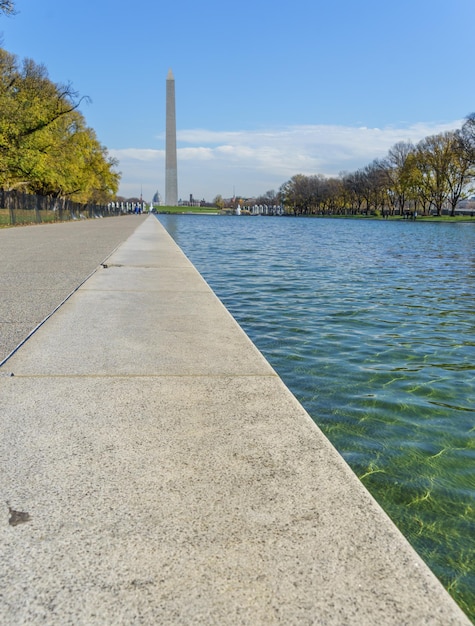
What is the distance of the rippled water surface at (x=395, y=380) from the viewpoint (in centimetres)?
324

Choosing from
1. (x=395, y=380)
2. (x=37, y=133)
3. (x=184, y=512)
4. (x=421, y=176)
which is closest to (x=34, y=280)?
(x=395, y=380)

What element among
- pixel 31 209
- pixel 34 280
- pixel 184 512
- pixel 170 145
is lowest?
pixel 184 512

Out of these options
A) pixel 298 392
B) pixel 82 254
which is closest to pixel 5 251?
pixel 82 254

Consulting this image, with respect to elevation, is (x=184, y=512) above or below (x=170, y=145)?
below

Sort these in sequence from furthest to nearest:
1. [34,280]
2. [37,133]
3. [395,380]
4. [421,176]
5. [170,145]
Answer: [170,145] < [421,176] < [37,133] < [34,280] < [395,380]

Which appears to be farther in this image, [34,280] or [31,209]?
[31,209]

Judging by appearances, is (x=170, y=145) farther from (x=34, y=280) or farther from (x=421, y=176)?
(x=34, y=280)

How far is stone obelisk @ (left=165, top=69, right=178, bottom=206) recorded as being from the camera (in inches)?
3664

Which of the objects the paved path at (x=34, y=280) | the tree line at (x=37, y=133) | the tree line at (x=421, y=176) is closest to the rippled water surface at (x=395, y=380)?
the paved path at (x=34, y=280)

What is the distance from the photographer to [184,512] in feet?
7.47

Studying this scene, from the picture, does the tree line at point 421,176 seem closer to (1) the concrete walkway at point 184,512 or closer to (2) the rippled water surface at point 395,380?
(2) the rippled water surface at point 395,380

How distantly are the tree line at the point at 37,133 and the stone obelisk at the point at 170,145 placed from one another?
35.2m

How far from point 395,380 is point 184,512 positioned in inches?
158

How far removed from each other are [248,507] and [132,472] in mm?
643
